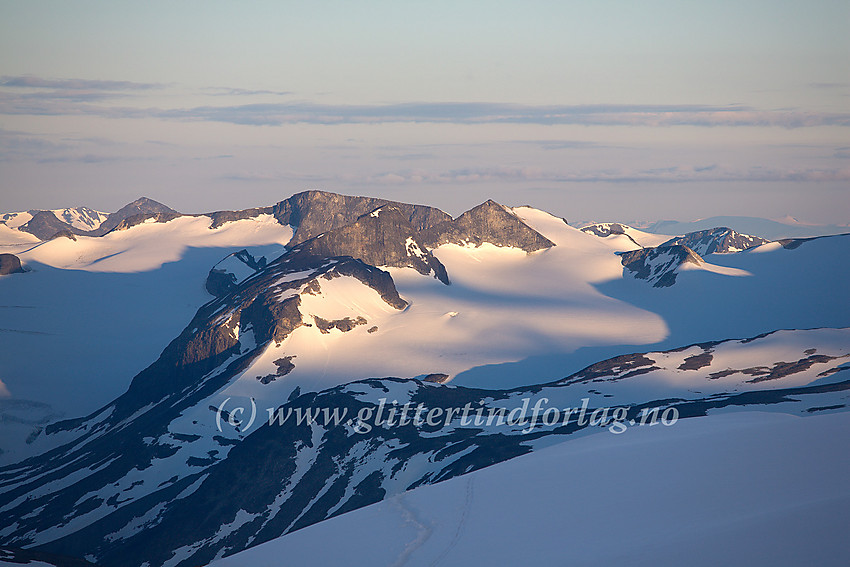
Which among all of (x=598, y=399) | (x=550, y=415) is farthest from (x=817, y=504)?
(x=598, y=399)

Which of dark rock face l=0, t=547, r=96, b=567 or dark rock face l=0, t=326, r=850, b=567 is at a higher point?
dark rock face l=0, t=547, r=96, b=567

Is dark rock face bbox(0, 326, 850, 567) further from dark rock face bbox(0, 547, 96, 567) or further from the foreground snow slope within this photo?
the foreground snow slope

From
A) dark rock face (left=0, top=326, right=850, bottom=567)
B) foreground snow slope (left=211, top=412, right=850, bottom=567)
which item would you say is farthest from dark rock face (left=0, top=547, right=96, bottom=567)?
foreground snow slope (left=211, top=412, right=850, bottom=567)

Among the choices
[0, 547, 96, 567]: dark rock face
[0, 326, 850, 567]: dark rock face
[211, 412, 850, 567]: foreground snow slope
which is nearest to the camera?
[211, 412, 850, 567]: foreground snow slope

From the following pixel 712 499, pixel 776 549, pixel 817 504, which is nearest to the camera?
pixel 776 549

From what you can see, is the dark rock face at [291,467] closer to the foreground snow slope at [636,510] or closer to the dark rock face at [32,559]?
the dark rock face at [32,559]

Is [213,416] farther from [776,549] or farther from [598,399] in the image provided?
[776,549]

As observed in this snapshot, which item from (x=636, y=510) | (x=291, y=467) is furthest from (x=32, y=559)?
(x=636, y=510)

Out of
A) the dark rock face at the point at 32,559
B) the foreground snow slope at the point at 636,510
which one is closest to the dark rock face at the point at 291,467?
the dark rock face at the point at 32,559
